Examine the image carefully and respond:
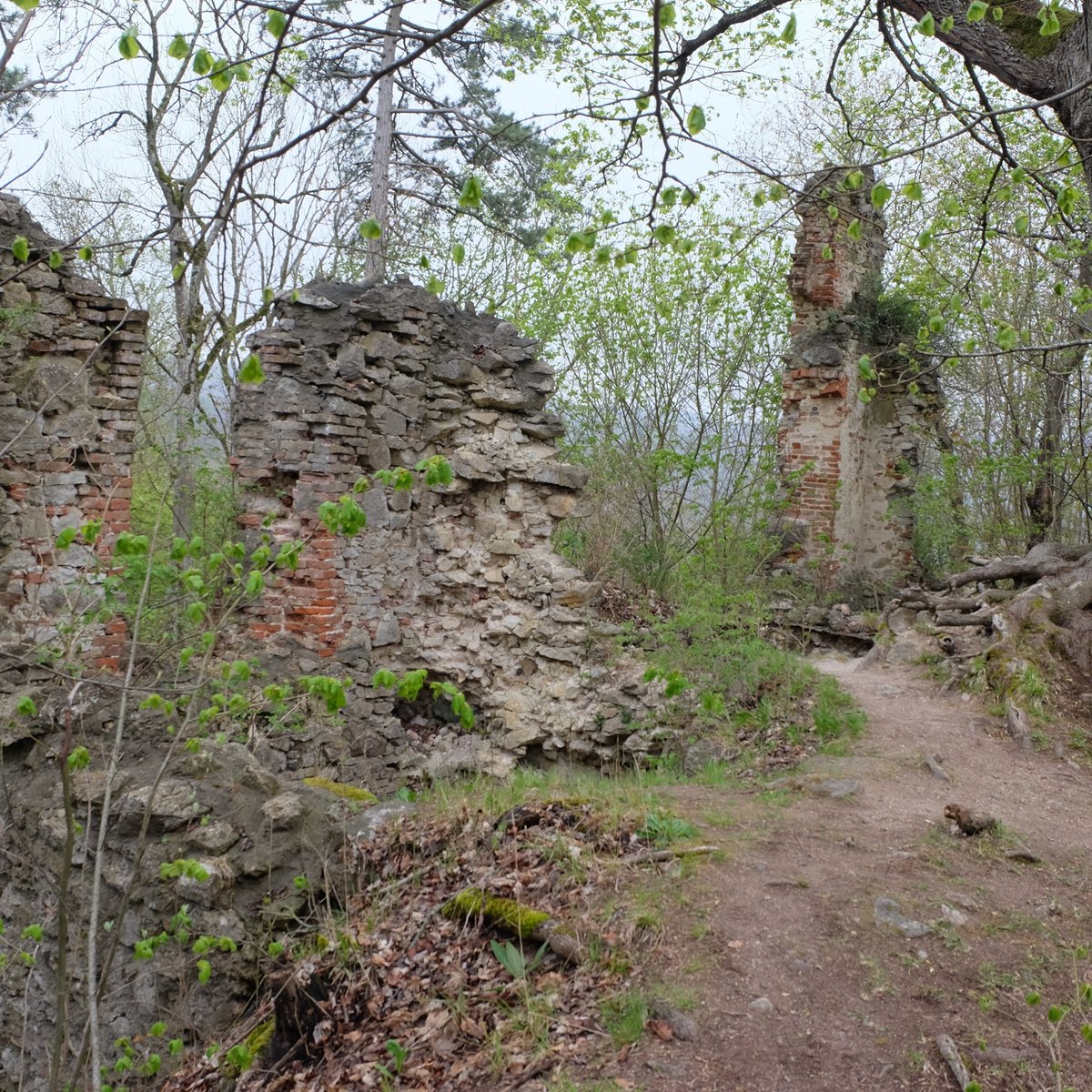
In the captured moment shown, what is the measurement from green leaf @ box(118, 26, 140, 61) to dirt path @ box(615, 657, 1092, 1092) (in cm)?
343

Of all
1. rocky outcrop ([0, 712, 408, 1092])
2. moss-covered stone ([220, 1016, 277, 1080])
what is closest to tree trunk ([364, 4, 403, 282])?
rocky outcrop ([0, 712, 408, 1092])

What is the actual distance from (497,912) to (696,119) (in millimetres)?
3219

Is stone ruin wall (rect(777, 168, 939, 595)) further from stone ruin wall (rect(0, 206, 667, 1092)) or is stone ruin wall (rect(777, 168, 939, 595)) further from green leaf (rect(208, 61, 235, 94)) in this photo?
green leaf (rect(208, 61, 235, 94))

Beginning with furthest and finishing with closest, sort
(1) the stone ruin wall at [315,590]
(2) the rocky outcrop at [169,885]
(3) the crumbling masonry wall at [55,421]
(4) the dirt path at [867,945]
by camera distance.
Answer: (3) the crumbling masonry wall at [55,421]
(1) the stone ruin wall at [315,590]
(2) the rocky outcrop at [169,885]
(4) the dirt path at [867,945]

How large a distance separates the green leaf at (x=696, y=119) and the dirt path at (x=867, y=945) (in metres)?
3.05

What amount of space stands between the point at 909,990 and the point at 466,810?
2289 mm

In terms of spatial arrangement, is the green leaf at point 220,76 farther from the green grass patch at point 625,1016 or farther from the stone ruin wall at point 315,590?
the green grass patch at point 625,1016

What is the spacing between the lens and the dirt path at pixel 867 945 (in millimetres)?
3139

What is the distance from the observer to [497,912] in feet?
13.3

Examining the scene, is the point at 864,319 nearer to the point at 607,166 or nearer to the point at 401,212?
the point at 401,212

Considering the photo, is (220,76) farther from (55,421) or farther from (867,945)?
(55,421)

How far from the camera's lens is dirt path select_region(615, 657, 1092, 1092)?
314 centimetres

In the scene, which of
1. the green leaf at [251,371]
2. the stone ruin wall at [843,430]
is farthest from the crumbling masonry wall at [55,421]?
the stone ruin wall at [843,430]

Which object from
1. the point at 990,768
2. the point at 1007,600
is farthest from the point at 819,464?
the point at 990,768
